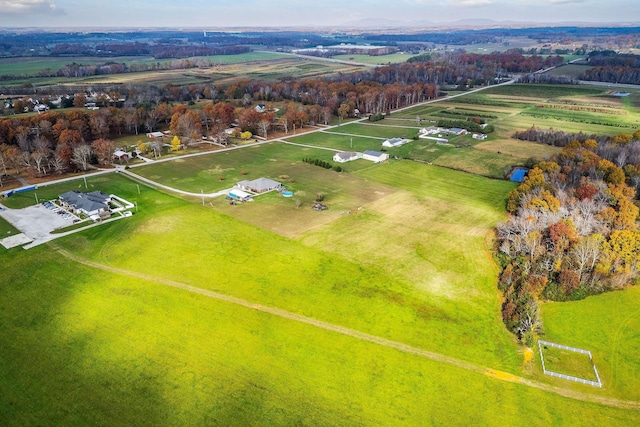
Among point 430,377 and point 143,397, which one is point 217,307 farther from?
point 430,377

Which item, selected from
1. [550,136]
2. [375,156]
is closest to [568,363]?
[375,156]

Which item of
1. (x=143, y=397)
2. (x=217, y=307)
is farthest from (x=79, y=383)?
(x=217, y=307)

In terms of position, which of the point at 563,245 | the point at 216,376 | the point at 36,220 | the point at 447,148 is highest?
the point at 447,148

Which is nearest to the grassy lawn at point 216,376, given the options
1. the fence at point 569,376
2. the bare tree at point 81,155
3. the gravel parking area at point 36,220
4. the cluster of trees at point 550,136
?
the fence at point 569,376

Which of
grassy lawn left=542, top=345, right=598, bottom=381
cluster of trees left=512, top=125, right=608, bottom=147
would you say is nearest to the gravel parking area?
grassy lawn left=542, top=345, right=598, bottom=381

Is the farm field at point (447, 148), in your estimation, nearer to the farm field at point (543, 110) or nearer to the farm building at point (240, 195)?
the farm field at point (543, 110)

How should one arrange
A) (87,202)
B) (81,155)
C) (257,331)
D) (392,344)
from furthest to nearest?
(81,155), (87,202), (257,331), (392,344)

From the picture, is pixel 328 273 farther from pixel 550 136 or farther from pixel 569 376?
pixel 550 136

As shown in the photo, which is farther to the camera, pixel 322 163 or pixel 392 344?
pixel 322 163

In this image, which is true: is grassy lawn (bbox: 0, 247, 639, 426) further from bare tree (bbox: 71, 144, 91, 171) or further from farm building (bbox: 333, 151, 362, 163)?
farm building (bbox: 333, 151, 362, 163)
